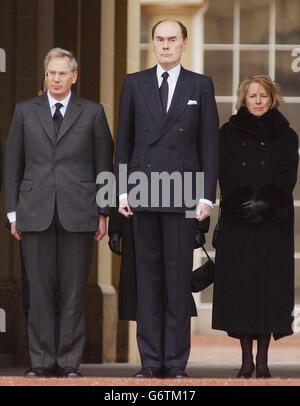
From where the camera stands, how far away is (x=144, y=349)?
980cm

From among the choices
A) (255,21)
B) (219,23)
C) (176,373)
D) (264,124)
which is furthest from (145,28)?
(176,373)

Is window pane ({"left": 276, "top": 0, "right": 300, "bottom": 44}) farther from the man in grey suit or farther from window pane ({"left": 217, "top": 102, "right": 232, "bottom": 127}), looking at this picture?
the man in grey suit

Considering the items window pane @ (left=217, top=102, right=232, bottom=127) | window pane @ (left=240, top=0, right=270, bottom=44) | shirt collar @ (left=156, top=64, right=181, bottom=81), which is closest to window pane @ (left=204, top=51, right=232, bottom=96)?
window pane @ (left=217, top=102, right=232, bottom=127)

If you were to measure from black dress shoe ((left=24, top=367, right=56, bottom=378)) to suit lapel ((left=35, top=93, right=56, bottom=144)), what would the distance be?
1.29 m

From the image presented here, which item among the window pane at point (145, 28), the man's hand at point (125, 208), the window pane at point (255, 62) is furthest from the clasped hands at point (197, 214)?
the window pane at point (255, 62)

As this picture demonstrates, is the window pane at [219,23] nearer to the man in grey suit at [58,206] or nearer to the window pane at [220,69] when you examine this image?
the window pane at [220,69]

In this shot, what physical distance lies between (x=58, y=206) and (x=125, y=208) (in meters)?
0.38

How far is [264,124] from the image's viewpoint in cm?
1030

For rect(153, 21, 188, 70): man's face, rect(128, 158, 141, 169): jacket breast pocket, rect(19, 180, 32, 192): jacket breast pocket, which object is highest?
rect(153, 21, 188, 70): man's face

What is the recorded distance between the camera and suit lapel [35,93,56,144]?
10000mm

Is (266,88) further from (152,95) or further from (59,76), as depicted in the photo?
(59,76)
